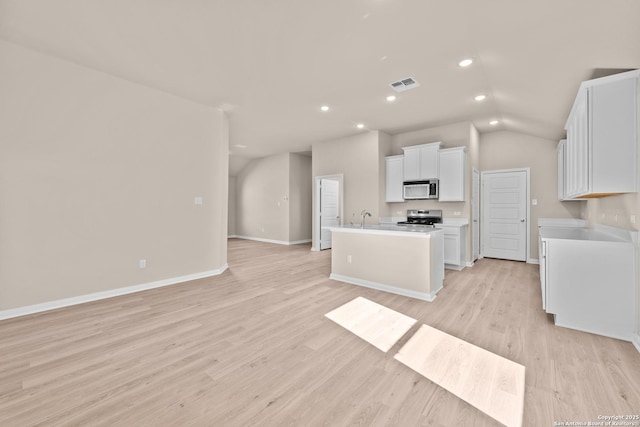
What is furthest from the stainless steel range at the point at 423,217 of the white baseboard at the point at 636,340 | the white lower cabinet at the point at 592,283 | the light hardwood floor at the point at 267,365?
the white baseboard at the point at 636,340

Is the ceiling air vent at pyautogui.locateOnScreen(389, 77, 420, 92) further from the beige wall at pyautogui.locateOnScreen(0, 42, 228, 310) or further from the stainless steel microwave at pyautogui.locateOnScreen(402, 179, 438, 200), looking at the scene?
the beige wall at pyautogui.locateOnScreen(0, 42, 228, 310)

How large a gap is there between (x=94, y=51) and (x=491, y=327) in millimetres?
5343

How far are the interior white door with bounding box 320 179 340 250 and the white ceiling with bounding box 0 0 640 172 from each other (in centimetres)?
327

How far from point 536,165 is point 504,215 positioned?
4.03 ft

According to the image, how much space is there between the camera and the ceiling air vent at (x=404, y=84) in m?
3.84

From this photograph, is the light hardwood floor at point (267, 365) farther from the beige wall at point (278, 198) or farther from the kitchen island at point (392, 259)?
the beige wall at point (278, 198)

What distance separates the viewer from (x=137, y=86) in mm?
3908

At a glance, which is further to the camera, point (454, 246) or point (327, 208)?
point (327, 208)

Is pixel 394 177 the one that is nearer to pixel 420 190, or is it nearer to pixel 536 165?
pixel 420 190

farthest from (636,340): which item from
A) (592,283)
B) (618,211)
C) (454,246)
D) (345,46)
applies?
(345,46)

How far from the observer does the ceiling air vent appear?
12.6 feet

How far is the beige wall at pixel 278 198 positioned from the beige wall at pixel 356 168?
1.73 meters

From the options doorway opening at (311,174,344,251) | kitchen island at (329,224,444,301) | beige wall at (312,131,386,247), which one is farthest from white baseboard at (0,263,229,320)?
beige wall at (312,131,386,247)

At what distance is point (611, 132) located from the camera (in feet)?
8.23
